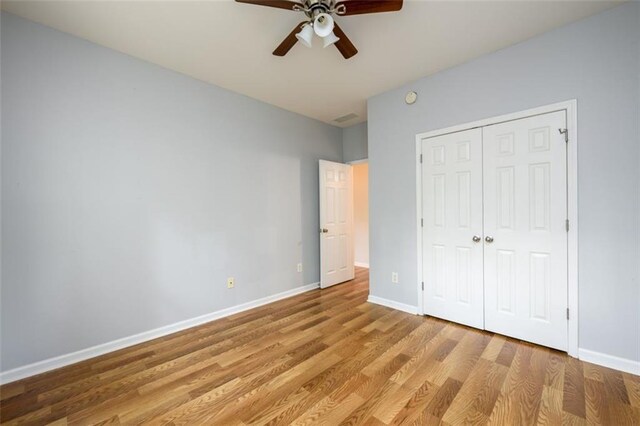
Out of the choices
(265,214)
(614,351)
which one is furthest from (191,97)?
(614,351)

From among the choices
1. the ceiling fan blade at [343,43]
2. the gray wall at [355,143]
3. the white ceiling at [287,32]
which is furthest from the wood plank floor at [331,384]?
the gray wall at [355,143]

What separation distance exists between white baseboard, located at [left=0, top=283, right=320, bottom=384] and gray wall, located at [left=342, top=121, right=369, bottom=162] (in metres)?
2.62

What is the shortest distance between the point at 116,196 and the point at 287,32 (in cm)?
207

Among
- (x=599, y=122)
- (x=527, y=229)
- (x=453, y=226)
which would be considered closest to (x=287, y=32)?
(x=453, y=226)

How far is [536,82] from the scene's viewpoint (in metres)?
2.27

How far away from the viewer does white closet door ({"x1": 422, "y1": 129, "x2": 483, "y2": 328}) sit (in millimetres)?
2619

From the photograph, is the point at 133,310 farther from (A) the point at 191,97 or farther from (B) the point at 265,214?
(A) the point at 191,97

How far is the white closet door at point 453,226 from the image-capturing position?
2619 millimetres

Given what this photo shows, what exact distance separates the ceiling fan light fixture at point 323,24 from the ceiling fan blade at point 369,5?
0.10 meters

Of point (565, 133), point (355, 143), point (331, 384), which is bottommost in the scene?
point (331, 384)

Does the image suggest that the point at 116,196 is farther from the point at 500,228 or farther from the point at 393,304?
the point at 500,228

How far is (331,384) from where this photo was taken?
1827 millimetres

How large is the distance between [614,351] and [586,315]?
10.6 inches

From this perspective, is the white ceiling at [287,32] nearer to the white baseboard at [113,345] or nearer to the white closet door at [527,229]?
the white closet door at [527,229]
